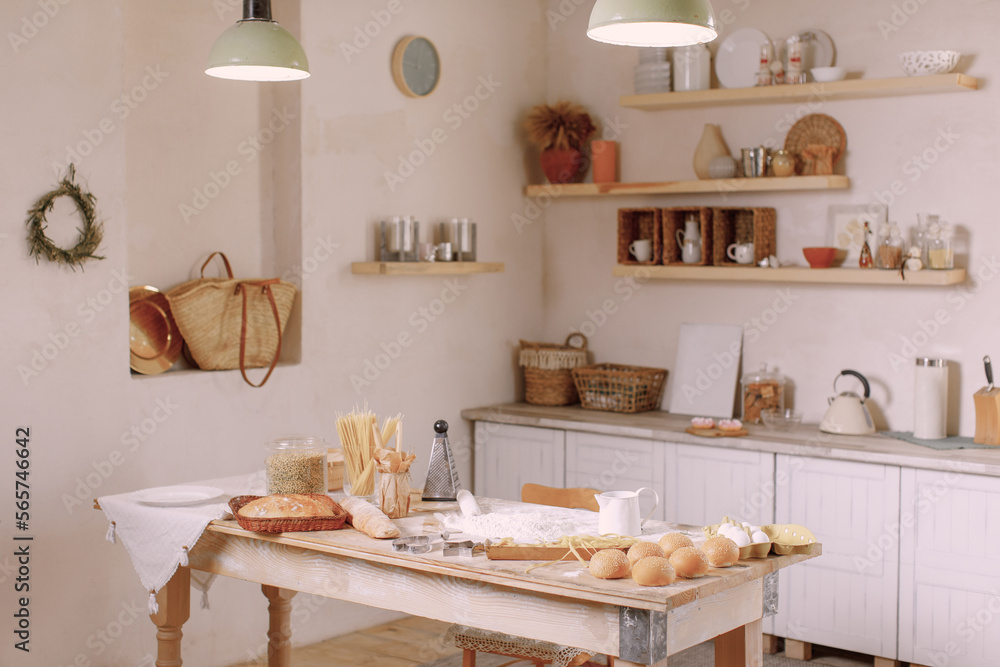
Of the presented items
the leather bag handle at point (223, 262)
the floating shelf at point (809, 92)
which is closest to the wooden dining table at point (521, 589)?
the leather bag handle at point (223, 262)

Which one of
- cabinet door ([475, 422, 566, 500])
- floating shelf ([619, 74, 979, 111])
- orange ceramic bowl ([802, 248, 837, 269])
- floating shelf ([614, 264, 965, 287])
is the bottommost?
cabinet door ([475, 422, 566, 500])

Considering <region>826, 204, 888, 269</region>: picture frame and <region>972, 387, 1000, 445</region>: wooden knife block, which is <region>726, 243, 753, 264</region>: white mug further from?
<region>972, 387, 1000, 445</region>: wooden knife block

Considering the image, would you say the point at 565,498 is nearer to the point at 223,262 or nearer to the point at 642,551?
the point at 642,551

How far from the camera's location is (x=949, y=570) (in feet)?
12.7

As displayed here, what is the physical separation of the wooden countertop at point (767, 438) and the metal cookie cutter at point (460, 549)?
6.52ft

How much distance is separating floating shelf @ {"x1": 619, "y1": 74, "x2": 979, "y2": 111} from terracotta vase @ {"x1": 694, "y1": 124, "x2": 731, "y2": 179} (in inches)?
5.4

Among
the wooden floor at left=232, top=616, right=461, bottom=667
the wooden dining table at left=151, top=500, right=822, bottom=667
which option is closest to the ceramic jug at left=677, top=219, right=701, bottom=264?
the wooden floor at left=232, top=616, right=461, bottom=667

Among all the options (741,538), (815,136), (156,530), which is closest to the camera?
(741,538)

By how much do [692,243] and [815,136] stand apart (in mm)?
695

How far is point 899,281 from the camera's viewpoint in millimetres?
4234

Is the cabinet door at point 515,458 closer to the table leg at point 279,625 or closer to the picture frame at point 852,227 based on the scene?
the picture frame at point 852,227

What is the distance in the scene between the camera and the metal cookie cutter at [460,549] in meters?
2.53

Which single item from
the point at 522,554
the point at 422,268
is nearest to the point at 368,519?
the point at 522,554

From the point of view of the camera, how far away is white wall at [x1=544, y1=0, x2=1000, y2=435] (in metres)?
4.27
